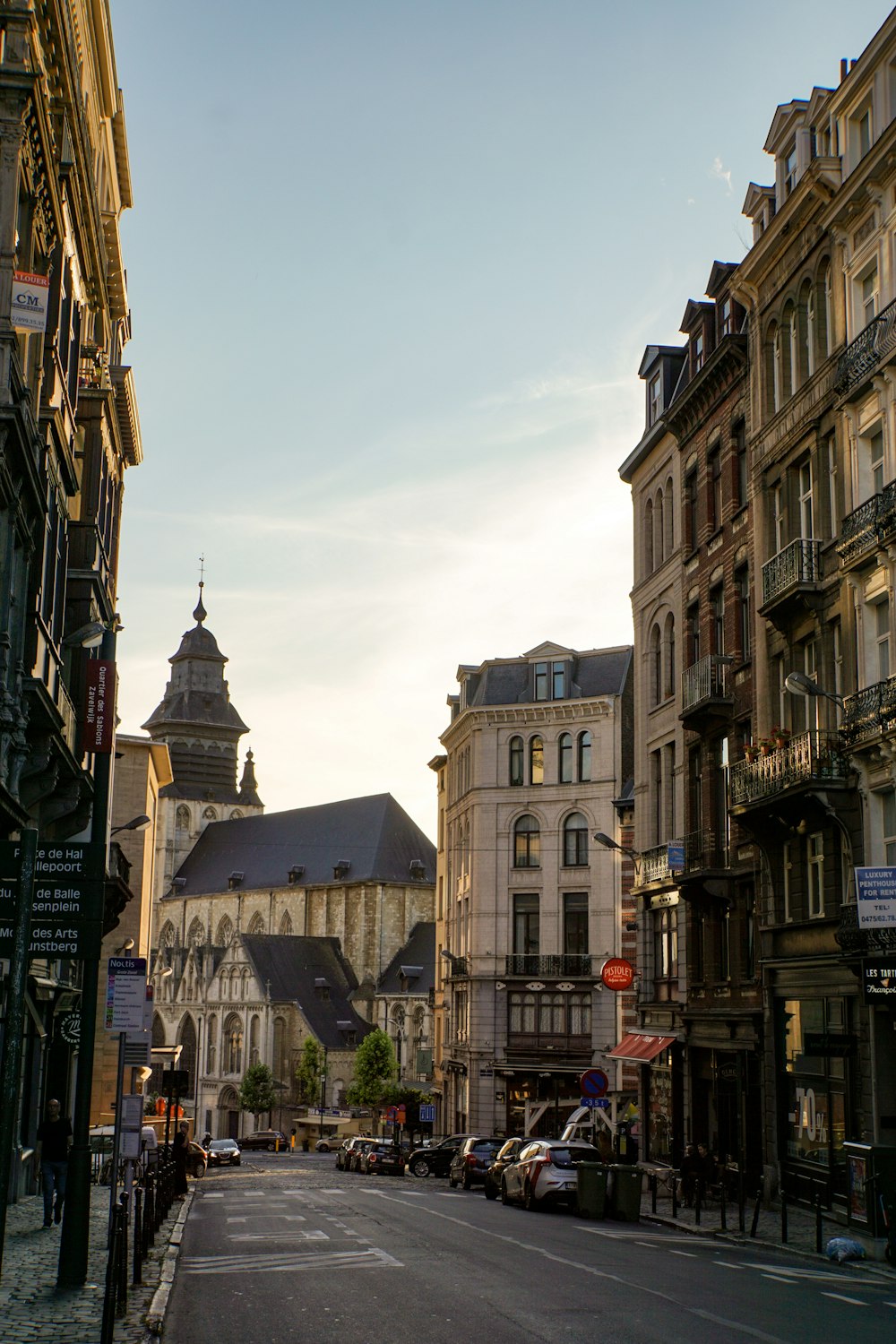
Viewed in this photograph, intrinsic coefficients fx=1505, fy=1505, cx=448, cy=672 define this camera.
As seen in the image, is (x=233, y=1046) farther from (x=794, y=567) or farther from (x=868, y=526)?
(x=868, y=526)

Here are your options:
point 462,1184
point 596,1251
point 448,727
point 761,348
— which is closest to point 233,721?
point 448,727

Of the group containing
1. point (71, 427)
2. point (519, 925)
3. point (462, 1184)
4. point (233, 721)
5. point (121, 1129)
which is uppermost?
point (233, 721)

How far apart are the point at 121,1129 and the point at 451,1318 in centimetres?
497

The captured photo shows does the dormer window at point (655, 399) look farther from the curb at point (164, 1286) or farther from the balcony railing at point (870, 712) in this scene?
the curb at point (164, 1286)

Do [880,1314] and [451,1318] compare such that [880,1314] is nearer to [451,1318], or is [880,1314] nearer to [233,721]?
[451,1318]

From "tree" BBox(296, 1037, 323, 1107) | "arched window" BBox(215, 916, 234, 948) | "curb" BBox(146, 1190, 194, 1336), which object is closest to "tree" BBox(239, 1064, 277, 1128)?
"tree" BBox(296, 1037, 323, 1107)

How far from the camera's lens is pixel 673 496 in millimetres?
38656

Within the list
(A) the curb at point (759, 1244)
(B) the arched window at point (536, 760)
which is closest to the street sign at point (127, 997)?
(A) the curb at point (759, 1244)

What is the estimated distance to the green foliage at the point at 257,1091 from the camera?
101 m

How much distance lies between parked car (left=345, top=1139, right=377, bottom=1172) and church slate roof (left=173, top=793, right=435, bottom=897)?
6348cm

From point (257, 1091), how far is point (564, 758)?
163 feet

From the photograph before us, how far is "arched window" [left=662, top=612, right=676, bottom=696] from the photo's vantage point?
3819cm

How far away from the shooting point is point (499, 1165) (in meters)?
35.5

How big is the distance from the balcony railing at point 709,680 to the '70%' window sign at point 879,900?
12.3m
